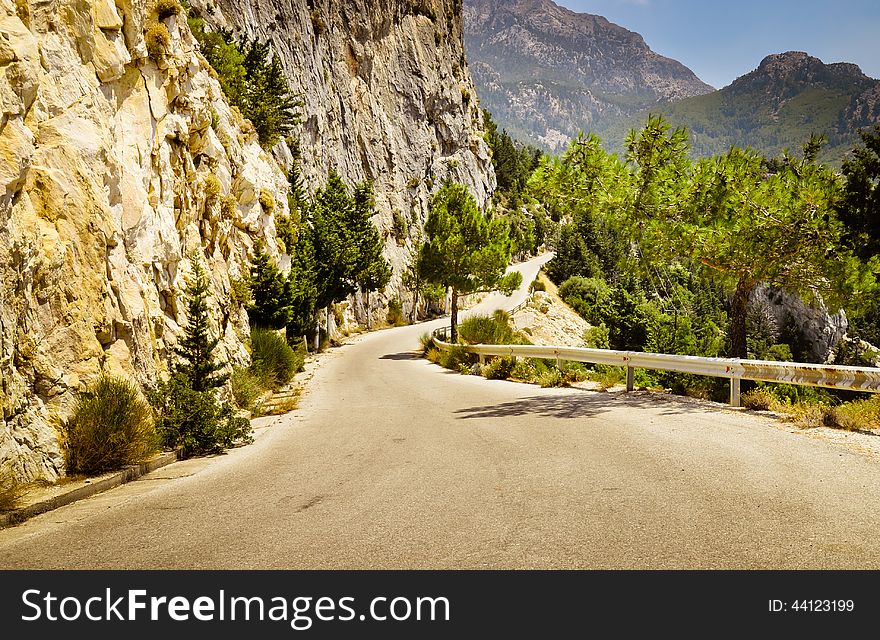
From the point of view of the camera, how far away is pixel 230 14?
44.0 m

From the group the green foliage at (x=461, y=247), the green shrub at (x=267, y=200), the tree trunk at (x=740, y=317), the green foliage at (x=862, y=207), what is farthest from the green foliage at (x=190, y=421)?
the green foliage at (x=461, y=247)

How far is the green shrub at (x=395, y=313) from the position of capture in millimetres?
61406

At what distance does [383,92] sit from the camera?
69.8m

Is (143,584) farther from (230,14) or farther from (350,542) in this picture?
(230,14)

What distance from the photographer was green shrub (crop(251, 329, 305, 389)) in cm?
1839

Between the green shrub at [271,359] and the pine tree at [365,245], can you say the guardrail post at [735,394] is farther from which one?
the pine tree at [365,245]

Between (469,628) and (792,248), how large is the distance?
10966mm

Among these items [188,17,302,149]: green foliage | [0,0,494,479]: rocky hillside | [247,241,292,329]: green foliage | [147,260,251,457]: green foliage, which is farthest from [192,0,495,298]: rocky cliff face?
[147,260,251,457]: green foliage

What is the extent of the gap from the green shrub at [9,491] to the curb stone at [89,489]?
10 centimetres

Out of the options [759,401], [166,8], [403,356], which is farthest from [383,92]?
[759,401]

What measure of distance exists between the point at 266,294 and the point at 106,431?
49.3 feet

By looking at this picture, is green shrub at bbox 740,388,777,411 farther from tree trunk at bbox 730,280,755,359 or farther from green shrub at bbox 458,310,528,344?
green shrub at bbox 458,310,528,344

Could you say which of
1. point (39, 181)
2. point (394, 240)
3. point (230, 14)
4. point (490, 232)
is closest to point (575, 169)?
point (39, 181)

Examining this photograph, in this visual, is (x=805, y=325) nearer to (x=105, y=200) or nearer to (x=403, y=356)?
(x=403, y=356)
